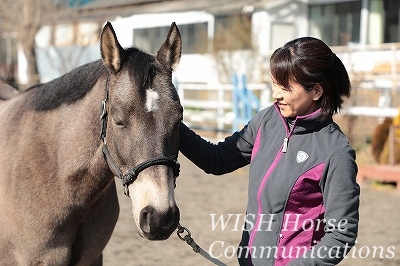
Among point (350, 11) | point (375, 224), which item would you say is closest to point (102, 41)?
point (375, 224)

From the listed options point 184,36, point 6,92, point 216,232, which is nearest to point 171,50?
point 6,92

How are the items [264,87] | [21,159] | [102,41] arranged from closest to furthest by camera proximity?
[102,41], [21,159], [264,87]

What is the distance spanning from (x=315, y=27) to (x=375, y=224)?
49.0 ft

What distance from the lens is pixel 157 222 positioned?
2311 millimetres

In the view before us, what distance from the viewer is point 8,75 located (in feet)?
98.9

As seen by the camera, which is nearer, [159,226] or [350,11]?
[159,226]

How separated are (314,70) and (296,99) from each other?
14 centimetres

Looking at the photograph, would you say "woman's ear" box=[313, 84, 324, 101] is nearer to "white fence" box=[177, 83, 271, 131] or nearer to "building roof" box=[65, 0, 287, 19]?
"white fence" box=[177, 83, 271, 131]

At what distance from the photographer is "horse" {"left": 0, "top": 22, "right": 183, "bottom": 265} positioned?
2.43 metres

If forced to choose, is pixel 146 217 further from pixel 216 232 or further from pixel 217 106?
pixel 217 106

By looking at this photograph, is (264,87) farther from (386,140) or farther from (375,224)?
(375,224)

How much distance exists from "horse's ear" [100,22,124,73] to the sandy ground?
2.21 metres

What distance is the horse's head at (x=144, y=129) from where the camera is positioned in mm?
2359

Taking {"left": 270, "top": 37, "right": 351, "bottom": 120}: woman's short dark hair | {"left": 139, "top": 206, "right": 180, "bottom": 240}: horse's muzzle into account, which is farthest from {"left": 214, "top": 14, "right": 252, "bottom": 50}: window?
{"left": 139, "top": 206, "right": 180, "bottom": 240}: horse's muzzle
